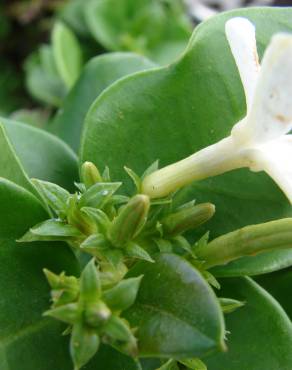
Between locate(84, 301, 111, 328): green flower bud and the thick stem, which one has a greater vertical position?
the thick stem

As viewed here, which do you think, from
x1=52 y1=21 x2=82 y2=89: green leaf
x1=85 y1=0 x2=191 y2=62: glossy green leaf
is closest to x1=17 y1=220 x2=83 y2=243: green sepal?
x1=52 y1=21 x2=82 y2=89: green leaf

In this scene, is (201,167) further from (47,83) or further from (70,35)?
(47,83)

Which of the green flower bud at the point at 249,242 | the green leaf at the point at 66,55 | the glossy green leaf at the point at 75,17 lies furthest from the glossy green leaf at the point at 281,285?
the glossy green leaf at the point at 75,17

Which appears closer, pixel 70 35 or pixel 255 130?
pixel 255 130

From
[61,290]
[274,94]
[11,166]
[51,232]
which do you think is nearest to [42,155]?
[11,166]

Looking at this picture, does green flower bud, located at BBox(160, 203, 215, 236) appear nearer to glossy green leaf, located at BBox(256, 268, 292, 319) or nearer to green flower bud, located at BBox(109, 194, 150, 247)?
green flower bud, located at BBox(109, 194, 150, 247)

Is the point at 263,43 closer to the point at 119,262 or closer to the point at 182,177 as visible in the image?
the point at 182,177

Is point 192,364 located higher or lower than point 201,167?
lower

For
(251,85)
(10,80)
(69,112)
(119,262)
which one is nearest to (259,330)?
(119,262)
